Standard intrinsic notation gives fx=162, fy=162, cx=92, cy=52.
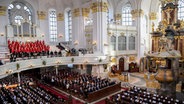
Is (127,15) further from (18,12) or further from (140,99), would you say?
(140,99)

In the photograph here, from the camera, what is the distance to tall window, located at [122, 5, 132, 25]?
110 ft

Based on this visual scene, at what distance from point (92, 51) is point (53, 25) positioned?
11.6 metres

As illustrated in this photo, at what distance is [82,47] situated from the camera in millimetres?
31812

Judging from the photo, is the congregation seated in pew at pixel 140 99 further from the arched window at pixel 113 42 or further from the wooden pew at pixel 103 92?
the arched window at pixel 113 42

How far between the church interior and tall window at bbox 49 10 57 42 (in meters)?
0.14

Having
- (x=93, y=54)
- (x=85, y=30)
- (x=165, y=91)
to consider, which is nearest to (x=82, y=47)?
(x=85, y=30)

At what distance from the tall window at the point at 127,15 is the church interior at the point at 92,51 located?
0.67ft

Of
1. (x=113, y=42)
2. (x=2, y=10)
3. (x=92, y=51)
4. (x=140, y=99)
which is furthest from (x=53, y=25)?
(x=140, y=99)

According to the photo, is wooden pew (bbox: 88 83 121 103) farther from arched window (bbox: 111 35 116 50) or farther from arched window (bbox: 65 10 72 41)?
arched window (bbox: 65 10 72 41)

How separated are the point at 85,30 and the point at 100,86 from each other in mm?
14861

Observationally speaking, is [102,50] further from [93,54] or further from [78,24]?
[78,24]

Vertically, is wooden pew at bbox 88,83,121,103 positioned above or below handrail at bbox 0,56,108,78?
below

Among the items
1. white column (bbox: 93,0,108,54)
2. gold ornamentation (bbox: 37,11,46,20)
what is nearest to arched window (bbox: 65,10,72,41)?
gold ornamentation (bbox: 37,11,46,20)

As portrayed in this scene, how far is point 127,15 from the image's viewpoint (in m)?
33.8
